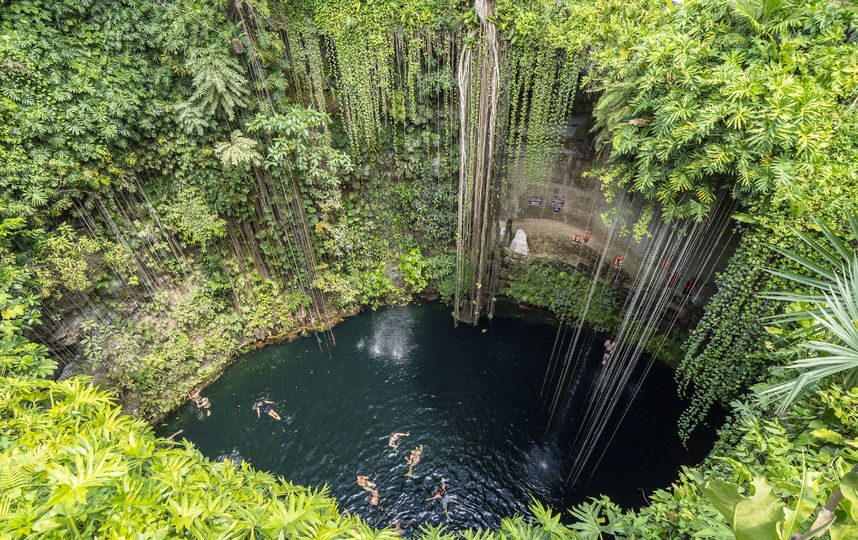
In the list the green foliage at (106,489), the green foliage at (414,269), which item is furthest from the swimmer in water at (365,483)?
the green foliage at (414,269)

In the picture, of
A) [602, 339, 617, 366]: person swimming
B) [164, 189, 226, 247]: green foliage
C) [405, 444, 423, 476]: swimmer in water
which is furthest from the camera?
[602, 339, 617, 366]: person swimming

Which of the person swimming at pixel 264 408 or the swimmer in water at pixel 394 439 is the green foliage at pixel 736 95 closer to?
the swimmer in water at pixel 394 439

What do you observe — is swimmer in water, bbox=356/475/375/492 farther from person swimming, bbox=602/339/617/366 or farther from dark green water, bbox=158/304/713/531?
person swimming, bbox=602/339/617/366

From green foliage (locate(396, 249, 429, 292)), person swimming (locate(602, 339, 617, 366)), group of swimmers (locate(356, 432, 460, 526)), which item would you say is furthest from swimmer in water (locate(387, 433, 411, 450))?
person swimming (locate(602, 339, 617, 366))

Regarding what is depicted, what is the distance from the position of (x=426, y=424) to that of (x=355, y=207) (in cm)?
494

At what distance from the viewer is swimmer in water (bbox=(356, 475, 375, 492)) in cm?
528

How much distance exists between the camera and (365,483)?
533 cm

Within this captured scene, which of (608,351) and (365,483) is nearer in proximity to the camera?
(365,483)

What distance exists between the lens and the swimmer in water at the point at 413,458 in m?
5.46

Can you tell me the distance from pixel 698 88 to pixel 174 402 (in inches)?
360

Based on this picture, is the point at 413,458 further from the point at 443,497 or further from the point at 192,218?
the point at 192,218

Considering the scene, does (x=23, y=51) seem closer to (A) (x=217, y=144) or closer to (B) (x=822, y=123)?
(A) (x=217, y=144)

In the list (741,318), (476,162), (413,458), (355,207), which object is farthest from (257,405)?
(741,318)

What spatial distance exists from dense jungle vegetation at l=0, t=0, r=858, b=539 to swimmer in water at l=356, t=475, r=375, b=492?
2.04m
